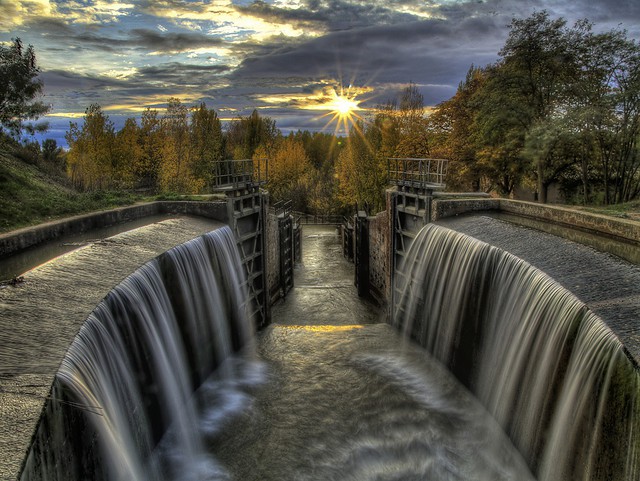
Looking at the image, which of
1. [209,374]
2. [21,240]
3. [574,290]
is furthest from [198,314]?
[574,290]

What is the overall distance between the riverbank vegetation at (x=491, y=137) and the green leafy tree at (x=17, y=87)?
60mm

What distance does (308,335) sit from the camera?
1619cm

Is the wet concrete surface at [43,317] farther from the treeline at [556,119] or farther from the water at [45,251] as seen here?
the treeline at [556,119]

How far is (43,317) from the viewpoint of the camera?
251 inches

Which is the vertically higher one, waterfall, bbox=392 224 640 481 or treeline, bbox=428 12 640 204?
treeline, bbox=428 12 640 204

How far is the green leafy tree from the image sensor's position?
20281 millimetres

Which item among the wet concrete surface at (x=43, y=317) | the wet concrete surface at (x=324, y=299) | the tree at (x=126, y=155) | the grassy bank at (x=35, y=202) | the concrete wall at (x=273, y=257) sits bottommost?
the wet concrete surface at (x=324, y=299)

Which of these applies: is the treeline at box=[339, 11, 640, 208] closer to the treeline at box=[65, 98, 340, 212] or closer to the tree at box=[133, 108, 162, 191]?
the treeline at box=[65, 98, 340, 212]

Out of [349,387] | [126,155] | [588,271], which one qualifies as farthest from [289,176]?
[588,271]

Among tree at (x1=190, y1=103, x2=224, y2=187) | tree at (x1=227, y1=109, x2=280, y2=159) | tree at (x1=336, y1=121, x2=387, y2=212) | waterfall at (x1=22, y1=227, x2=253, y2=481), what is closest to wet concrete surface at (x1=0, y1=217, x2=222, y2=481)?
waterfall at (x1=22, y1=227, x2=253, y2=481)

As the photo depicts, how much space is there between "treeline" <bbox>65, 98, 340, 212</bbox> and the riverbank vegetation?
0.55 feet

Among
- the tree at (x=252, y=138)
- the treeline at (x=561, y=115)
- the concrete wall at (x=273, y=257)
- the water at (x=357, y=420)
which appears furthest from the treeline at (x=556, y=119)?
the tree at (x=252, y=138)

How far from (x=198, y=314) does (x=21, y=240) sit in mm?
4515

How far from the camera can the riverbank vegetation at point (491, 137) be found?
2334cm
